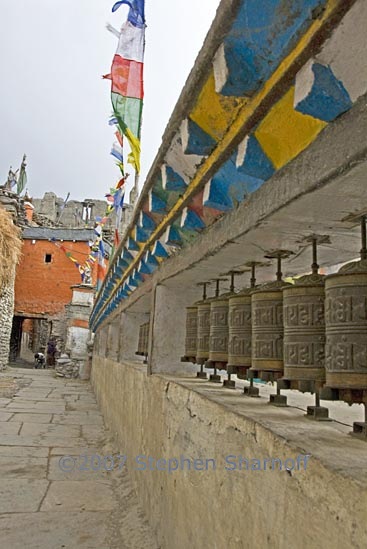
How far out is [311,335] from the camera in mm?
1753

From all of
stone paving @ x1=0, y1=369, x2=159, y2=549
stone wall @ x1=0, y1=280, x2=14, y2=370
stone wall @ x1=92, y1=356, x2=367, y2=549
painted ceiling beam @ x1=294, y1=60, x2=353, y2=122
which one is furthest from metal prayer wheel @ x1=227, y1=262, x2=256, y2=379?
stone wall @ x1=0, y1=280, x2=14, y2=370

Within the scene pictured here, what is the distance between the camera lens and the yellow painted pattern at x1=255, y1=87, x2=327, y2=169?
1482 millimetres

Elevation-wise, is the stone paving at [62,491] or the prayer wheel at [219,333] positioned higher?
the prayer wheel at [219,333]

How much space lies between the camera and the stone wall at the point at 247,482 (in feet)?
3.84

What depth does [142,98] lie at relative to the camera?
512 centimetres

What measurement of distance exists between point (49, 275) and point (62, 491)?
1989cm

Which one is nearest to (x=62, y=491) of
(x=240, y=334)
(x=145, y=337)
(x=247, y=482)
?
(x=145, y=337)

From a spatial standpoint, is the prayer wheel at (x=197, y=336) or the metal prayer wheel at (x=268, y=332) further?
the prayer wheel at (x=197, y=336)

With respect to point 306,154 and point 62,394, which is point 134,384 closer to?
point 306,154

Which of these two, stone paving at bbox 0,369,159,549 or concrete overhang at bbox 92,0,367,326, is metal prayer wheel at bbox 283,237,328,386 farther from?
stone paving at bbox 0,369,159,549

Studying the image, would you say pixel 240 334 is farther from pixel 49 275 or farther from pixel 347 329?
pixel 49 275

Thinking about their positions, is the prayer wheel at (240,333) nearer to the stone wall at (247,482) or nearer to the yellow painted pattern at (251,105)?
the stone wall at (247,482)

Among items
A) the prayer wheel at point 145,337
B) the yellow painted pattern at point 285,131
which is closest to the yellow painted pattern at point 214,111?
the yellow painted pattern at point 285,131

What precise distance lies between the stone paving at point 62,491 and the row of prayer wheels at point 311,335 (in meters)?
1.66
